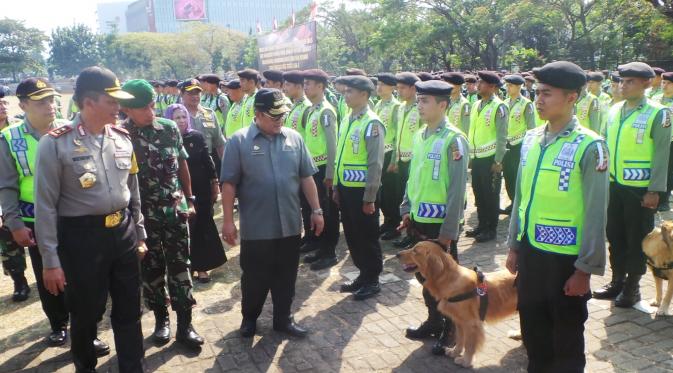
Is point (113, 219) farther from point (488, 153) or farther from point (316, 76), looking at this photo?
point (488, 153)

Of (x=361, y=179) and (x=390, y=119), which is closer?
(x=361, y=179)

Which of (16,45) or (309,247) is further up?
(16,45)

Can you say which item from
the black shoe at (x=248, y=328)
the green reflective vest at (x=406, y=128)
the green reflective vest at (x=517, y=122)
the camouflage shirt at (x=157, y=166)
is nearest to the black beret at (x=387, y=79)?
the green reflective vest at (x=406, y=128)

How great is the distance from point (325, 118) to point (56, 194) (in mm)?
3344

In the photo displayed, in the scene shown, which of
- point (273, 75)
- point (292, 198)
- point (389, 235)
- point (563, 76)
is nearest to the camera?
point (563, 76)

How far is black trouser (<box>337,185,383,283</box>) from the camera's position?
16.3 ft

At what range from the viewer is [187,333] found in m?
4.05

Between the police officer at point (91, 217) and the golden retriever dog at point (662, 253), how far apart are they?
13.0ft

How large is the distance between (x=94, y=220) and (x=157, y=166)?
3.21 feet

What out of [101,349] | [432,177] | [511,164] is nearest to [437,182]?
[432,177]

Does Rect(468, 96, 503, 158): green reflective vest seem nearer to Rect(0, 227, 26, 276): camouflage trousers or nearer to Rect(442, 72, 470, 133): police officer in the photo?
Rect(442, 72, 470, 133): police officer

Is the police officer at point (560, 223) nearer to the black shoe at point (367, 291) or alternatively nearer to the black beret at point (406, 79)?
the black shoe at point (367, 291)

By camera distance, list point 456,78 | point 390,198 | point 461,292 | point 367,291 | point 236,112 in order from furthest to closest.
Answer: point 236,112, point 456,78, point 390,198, point 367,291, point 461,292

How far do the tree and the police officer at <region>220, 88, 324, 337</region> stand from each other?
7125 cm
